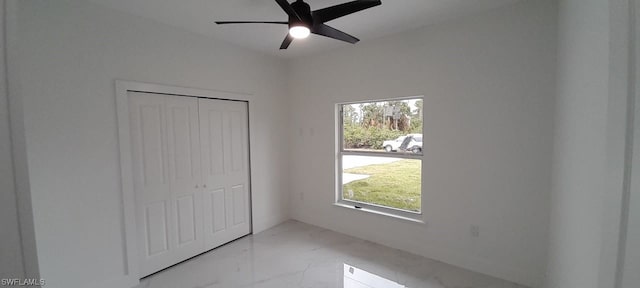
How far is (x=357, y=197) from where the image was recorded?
350 centimetres

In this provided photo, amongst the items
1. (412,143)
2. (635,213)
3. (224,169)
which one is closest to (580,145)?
(635,213)

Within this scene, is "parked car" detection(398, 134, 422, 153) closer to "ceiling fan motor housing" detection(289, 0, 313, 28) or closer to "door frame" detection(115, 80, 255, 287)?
"ceiling fan motor housing" detection(289, 0, 313, 28)

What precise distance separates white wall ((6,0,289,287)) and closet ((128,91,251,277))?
0.22 meters

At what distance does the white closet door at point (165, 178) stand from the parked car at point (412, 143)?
262cm

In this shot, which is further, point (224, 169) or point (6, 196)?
point (224, 169)

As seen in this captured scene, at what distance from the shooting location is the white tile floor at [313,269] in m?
2.34

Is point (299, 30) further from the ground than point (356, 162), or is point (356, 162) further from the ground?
point (299, 30)

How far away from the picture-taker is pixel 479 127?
243 centimetres

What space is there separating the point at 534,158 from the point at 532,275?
Answer: 1.11 meters

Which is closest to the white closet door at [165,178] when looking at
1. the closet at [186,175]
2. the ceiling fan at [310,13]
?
the closet at [186,175]

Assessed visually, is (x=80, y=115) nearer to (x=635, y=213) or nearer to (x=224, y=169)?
(x=224, y=169)

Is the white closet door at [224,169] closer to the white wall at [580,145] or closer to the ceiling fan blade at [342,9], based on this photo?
the ceiling fan blade at [342,9]

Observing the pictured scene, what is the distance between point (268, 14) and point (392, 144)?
213cm

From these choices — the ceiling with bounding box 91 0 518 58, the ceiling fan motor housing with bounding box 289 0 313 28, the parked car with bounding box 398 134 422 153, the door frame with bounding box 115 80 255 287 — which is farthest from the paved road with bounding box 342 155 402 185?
the door frame with bounding box 115 80 255 287
